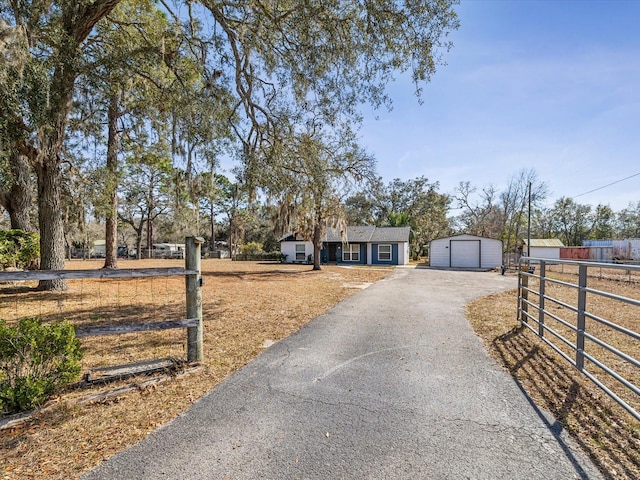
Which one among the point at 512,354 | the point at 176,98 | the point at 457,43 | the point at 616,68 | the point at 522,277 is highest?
the point at 616,68

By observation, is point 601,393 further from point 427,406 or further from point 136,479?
point 136,479

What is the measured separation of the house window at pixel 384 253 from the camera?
2748 centimetres

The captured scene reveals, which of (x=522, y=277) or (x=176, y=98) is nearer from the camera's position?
(x=522, y=277)

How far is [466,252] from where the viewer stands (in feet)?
81.3

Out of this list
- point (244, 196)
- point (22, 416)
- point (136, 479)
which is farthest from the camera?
point (244, 196)

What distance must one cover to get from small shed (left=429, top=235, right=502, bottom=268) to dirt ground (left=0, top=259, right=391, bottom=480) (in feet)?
58.6

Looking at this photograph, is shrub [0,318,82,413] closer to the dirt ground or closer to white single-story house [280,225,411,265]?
the dirt ground

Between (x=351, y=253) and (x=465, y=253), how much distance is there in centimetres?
922

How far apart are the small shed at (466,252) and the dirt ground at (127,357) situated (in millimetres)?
17863

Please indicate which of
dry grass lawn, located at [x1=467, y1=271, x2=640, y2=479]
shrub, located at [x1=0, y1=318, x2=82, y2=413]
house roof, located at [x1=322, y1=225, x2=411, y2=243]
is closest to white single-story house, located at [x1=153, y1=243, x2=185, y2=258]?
house roof, located at [x1=322, y1=225, x2=411, y2=243]

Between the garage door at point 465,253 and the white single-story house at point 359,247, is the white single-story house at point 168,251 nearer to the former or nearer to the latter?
the white single-story house at point 359,247

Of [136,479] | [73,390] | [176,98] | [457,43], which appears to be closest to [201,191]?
[176,98]

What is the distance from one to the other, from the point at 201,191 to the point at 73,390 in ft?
18.6

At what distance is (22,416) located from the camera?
2.68 m
